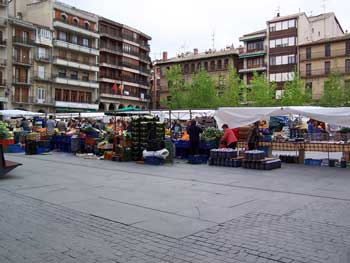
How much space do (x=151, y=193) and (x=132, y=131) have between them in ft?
24.0

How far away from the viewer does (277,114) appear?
632 inches

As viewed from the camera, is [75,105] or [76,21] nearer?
[75,105]

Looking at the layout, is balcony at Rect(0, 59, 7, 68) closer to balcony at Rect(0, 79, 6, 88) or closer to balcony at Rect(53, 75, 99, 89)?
balcony at Rect(0, 79, 6, 88)

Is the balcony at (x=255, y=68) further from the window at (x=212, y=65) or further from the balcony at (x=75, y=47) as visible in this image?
the balcony at (x=75, y=47)

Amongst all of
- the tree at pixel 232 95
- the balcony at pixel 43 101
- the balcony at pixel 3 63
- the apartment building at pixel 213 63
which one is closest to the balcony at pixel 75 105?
the balcony at pixel 43 101

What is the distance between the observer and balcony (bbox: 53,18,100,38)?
194 ft

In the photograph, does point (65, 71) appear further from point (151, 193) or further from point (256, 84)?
point (151, 193)

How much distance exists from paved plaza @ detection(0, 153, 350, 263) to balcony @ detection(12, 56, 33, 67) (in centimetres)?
4677

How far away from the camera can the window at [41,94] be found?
56862 mm

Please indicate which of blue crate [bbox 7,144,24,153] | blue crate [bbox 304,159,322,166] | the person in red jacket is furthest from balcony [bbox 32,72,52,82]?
blue crate [bbox 304,159,322,166]

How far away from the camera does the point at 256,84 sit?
52.8 m

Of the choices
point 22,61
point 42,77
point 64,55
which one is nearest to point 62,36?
point 64,55

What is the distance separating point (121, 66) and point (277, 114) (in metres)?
59.2

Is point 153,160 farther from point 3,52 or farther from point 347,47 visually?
point 347,47
